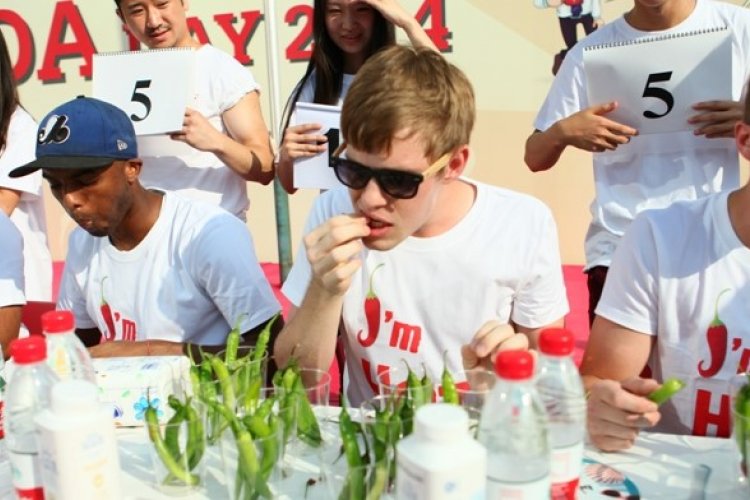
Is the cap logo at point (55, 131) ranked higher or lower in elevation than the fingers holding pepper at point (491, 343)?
higher

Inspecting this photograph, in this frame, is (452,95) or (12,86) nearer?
(452,95)

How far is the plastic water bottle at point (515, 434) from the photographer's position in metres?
1.09

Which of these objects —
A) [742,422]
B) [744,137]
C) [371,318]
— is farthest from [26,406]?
[744,137]

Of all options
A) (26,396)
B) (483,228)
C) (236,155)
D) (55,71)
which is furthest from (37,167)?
(55,71)

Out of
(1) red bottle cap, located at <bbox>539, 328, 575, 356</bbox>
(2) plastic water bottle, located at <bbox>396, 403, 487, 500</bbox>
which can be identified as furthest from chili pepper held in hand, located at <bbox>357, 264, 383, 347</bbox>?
(2) plastic water bottle, located at <bbox>396, 403, 487, 500</bbox>

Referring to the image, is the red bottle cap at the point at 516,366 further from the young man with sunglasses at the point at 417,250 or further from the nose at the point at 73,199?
the nose at the point at 73,199

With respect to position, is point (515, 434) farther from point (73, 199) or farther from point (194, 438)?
point (73, 199)

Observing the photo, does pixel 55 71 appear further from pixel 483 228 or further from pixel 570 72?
pixel 483 228

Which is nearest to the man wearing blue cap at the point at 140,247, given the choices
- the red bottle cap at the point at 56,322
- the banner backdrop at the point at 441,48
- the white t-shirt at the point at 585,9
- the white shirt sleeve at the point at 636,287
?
the red bottle cap at the point at 56,322

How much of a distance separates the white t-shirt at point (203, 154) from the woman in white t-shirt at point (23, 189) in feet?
1.44

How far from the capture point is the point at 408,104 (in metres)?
1.82

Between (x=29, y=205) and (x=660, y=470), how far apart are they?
2641mm

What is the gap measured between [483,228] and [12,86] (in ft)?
6.76

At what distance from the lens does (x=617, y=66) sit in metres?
2.51
